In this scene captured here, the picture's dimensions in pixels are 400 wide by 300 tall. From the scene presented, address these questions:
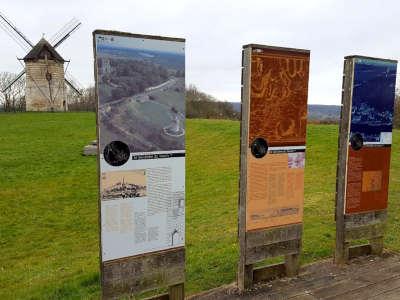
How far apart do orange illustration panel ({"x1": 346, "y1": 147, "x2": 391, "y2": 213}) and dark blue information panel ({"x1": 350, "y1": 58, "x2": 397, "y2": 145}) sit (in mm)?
209

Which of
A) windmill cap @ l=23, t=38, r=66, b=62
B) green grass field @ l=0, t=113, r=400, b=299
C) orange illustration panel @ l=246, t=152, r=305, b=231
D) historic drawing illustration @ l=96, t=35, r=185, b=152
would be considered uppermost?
windmill cap @ l=23, t=38, r=66, b=62

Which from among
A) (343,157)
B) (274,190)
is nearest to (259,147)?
(274,190)

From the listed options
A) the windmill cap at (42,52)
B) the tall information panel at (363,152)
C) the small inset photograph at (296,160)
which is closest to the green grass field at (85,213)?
the tall information panel at (363,152)

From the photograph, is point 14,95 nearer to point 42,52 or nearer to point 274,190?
point 42,52

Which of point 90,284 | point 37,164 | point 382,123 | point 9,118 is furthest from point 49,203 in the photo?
point 9,118

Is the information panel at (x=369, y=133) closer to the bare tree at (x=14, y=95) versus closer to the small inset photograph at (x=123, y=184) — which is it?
the small inset photograph at (x=123, y=184)

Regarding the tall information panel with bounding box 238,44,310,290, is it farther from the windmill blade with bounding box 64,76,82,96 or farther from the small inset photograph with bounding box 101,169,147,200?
the windmill blade with bounding box 64,76,82,96

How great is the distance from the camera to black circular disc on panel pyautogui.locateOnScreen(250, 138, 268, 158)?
4.96 meters

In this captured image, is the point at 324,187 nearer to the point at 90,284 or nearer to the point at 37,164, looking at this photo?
the point at 90,284

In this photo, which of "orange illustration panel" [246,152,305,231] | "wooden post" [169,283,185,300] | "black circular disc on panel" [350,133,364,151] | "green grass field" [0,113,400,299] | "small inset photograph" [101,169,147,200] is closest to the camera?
"small inset photograph" [101,169,147,200]

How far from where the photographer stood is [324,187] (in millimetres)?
12578

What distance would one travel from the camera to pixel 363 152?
597cm

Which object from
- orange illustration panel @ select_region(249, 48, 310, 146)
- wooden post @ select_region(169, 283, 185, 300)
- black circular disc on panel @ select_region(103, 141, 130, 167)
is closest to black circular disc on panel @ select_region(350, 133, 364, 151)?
orange illustration panel @ select_region(249, 48, 310, 146)

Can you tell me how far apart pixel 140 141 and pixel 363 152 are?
3.53 m
